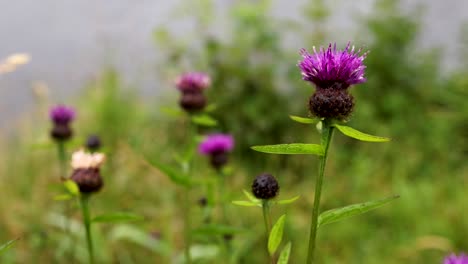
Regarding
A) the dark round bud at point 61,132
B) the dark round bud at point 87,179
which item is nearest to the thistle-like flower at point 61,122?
the dark round bud at point 61,132

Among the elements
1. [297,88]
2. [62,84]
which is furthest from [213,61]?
[62,84]

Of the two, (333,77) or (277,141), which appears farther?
(277,141)

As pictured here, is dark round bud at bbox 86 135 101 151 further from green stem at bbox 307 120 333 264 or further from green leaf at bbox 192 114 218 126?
green stem at bbox 307 120 333 264

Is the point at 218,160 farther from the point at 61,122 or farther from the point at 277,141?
the point at 277,141

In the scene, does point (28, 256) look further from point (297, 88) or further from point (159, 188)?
point (297, 88)

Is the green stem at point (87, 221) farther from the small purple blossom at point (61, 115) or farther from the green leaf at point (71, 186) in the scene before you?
the small purple blossom at point (61, 115)

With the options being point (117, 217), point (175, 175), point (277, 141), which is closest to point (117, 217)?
point (117, 217)

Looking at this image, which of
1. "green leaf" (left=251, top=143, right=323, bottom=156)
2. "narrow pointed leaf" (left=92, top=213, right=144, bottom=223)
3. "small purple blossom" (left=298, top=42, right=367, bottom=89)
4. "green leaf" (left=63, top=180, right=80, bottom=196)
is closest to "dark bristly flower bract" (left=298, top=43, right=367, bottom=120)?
"small purple blossom" (left=298, top=42, right=367, bottom=89)
